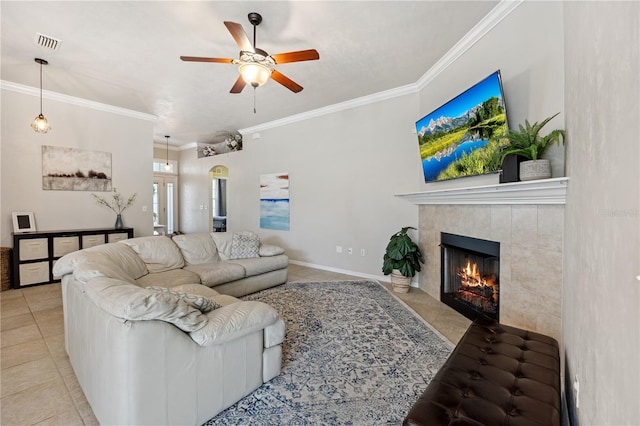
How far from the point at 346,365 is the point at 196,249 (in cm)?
260

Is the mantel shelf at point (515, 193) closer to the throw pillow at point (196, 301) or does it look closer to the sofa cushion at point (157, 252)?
the throw pillow at point (196, 301)

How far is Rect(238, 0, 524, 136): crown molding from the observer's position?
2.47 meters

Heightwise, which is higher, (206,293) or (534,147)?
(534,147)

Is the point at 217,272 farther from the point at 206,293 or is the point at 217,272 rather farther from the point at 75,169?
the point at 75,169

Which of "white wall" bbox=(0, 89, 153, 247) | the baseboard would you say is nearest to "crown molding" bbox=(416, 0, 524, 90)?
the baseboard

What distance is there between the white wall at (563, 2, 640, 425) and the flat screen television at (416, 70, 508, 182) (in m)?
1.49

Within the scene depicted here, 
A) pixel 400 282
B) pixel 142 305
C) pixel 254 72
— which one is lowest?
pixel 400 282

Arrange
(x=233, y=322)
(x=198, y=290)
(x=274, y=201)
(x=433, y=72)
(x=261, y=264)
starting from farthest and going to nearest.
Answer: (x=274, y=201) → (x=261, y=264) → (x=433, y=72) → (x=198, y=290) → (x=233, y=322)

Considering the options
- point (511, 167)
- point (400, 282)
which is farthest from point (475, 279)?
point (511, 167)

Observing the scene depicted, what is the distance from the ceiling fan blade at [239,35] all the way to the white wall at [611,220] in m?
2.07

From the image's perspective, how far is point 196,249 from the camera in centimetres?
377

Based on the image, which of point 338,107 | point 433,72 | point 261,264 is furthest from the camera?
point 338,107

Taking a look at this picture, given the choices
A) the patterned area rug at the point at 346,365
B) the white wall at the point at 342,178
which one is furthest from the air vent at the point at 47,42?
the patterned area rug at the point at 346,365

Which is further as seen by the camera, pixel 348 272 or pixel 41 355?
pixel 348 272
